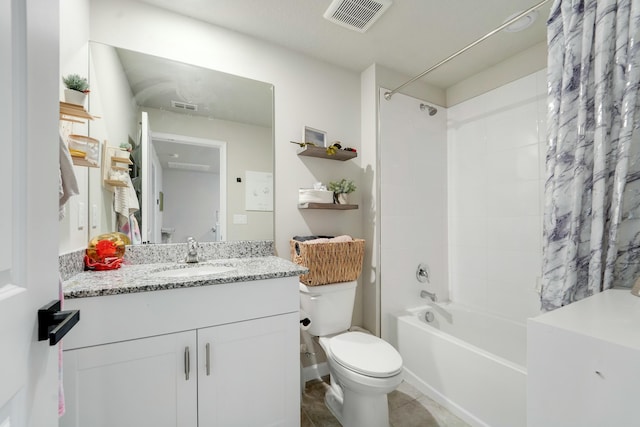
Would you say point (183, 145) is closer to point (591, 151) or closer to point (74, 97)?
point (74, 97)

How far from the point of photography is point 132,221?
4.86 ft

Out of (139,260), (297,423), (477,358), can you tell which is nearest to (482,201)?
(477,358)

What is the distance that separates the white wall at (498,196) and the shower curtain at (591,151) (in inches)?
38.8

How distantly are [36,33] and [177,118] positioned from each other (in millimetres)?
1186

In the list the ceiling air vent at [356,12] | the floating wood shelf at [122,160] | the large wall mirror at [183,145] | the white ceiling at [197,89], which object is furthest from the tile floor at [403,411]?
the ceiling air vent at [356,12]

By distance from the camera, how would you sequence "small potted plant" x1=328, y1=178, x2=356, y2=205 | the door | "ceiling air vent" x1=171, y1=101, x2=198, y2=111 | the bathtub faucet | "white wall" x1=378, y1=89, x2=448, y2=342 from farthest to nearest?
the bathtub faucet < "white wall" x1=378, y1=89, x2=448, y2=342 < "small potted plant" x1=328, y1=178, x2=356, y2=205 < "ceiling air vent" x1=171, y1=101, x2=198, y2=111 < the door

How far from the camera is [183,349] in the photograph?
42.3 inches

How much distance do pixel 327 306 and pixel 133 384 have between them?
3.36 feet

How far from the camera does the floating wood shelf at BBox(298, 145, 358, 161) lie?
1848 millimetres

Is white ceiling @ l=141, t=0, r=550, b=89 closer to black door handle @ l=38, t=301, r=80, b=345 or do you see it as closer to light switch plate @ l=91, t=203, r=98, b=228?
light switch plate @ l=91, t=203, r=98, b=228

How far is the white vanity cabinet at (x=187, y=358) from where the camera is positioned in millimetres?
953

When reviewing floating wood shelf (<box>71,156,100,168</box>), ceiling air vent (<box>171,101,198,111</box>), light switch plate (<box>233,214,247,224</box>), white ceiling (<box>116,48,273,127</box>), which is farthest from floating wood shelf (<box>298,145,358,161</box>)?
floating wood shelf (<box>71,156,100,168</box>)

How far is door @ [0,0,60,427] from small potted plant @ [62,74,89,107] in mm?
660

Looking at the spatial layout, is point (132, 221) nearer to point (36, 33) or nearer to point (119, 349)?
point (119, 349)
